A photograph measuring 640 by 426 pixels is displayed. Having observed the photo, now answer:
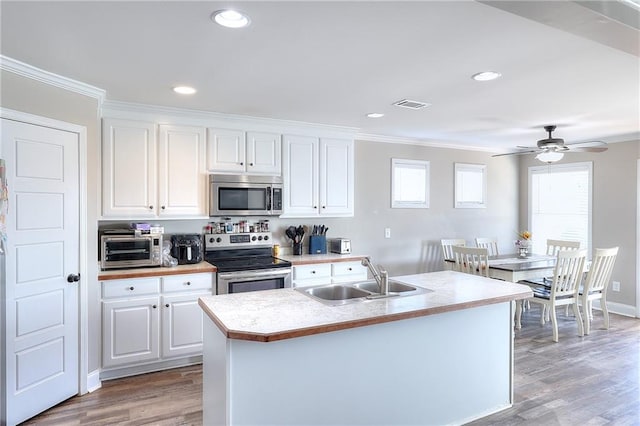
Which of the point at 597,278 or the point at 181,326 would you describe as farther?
the point at 597,278

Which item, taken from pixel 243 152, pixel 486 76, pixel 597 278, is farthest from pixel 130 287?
pixel 597 278

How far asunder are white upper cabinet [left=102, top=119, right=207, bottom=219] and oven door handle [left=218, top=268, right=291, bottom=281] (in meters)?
0.71

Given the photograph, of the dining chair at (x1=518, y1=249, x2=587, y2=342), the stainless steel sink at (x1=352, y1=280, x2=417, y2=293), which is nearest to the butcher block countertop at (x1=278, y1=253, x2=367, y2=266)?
the stainless steel sink at (x1=352, y1=280, x2=417, y2=293)

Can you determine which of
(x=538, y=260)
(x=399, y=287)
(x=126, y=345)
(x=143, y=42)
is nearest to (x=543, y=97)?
(x=399, y=287)

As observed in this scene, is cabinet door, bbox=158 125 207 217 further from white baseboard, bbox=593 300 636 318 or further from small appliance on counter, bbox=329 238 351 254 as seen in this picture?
white baseboard, bbox=593 300 636 318

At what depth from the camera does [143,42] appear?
2.19 metres

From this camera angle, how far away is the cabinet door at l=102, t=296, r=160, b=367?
318cm

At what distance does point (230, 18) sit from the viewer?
1.92m

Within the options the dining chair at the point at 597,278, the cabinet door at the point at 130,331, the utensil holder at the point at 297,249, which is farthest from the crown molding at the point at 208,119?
the dining chair at the point at 597,278

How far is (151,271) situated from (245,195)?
3.81 ft

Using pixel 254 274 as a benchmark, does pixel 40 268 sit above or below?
above

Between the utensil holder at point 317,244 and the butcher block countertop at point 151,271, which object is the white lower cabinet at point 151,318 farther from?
the utensil holder at point 317,244

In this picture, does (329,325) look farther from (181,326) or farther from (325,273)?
(325,273)

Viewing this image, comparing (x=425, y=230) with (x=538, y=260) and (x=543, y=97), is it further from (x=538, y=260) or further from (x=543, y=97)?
(x=543, y=97)
